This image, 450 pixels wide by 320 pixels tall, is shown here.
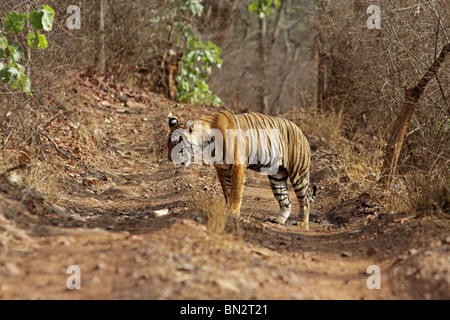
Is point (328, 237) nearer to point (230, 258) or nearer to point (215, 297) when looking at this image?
point (230, 258)

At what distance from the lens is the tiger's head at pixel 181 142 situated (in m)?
6.55

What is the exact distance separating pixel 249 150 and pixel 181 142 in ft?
2.79

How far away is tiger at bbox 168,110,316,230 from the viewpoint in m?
6.55

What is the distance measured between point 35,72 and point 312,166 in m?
5.18

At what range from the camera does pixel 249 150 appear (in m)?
6.76

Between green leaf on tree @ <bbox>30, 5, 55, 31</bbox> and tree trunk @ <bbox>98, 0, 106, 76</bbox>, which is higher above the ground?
tree trunk @ <bbox>98, 0, 106, 76</bbox>

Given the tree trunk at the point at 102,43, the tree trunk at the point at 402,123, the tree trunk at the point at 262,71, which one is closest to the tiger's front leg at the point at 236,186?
the tree trunk at the point at 402,123

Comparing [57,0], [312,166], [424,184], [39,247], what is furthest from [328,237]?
[57,0]

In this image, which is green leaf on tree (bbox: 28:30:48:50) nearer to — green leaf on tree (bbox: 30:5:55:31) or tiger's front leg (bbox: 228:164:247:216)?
green leaf on tree (bbox: 30:5:55:31)

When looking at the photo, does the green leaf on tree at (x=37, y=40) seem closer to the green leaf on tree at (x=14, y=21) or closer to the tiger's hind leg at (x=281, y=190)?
the green leaf on tree at (x=14, y=21)

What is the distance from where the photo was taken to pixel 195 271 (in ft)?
13.8

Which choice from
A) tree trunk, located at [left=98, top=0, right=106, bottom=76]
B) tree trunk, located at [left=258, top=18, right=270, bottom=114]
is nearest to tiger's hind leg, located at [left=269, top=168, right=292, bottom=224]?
tree trunk, located at [left=98, top=0, right=106, bottom=76]

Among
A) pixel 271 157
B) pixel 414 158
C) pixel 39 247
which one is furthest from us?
pixel 414 158

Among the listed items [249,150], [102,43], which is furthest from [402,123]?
[102,43]
